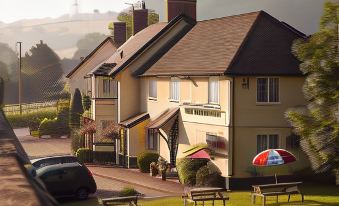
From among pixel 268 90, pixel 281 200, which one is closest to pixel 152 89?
pixel 268 90

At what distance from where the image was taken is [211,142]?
90.4 ft

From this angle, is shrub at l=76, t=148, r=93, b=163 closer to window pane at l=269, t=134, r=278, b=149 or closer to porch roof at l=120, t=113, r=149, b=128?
porch roof at l=120, t=113, r=149, b=128

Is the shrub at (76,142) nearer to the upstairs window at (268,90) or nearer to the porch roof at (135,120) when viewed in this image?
the porch roof at (135,120)

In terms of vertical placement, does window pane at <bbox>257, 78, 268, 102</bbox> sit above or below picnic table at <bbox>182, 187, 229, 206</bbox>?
above

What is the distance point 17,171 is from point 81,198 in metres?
21.3

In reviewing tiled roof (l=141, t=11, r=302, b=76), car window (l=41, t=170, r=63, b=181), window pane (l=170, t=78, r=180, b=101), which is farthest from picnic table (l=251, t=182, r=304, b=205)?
window pane (l=170, t=78, r=180, b=101)

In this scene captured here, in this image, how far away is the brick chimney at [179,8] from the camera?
37750mm

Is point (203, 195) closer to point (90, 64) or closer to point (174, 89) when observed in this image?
point (174, 89)

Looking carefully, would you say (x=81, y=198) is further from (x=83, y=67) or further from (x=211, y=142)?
(x=83, y=67)

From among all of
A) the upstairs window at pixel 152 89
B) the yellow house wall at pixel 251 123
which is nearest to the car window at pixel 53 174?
the yellow house wall at pixel 251 123

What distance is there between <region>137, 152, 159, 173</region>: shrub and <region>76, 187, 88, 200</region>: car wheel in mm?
9188

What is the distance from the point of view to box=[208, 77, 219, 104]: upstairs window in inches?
1081

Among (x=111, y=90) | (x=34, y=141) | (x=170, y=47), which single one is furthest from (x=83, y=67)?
(x=170, y=47)

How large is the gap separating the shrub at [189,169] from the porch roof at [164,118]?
137 inches
